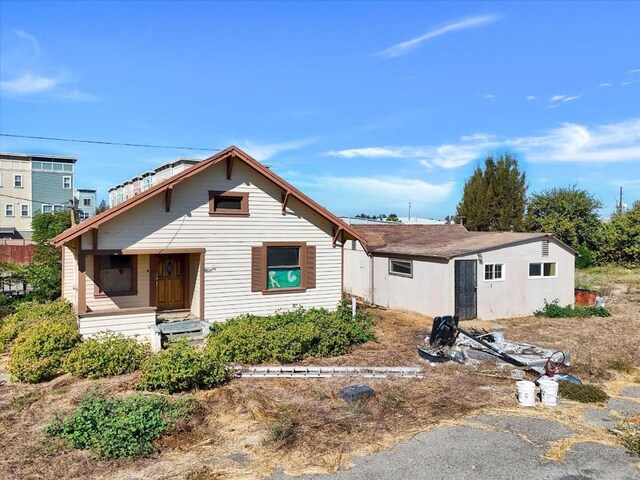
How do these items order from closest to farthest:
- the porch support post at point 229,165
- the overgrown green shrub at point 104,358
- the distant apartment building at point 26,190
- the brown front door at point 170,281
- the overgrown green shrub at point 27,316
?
the overgrown green shrub at point 104,358
the overgrown green shrub at point 27,316
the porch support post at point 229,165
the brown front door at point 170,281
the distant apartment building at point 26,190

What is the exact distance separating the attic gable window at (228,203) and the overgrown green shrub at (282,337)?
310cm

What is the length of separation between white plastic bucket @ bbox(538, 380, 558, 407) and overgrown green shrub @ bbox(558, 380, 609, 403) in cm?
69

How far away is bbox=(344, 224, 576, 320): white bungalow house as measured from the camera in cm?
1673

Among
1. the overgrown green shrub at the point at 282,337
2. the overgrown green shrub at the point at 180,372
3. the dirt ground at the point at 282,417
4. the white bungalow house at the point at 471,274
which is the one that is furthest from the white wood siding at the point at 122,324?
the white bungalow house at the point at 471,274

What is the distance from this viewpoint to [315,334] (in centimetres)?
1155

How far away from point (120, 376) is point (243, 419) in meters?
3.62

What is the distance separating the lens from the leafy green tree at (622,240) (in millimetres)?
34688

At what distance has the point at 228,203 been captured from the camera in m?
13.8

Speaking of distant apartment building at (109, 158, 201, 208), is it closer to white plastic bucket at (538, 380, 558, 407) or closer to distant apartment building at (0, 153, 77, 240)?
distant apartment building at (0, 153, 77, 240)

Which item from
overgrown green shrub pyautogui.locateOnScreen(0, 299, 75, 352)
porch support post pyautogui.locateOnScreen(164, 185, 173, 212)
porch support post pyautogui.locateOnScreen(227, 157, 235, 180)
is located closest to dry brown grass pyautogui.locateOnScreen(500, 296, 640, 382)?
porch support post pyautogui.locateOnScreen(227, 157, 235, 180)

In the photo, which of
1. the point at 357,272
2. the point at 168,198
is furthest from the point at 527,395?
the point at 357,272

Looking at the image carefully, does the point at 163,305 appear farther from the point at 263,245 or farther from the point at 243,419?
the point at 243,419

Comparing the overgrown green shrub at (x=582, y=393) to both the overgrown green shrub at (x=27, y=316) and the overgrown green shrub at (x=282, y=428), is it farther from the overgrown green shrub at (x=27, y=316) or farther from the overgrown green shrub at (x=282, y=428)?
the overgrown green shrub at (x=27, y=316)

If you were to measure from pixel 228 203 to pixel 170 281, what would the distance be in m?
3.00
